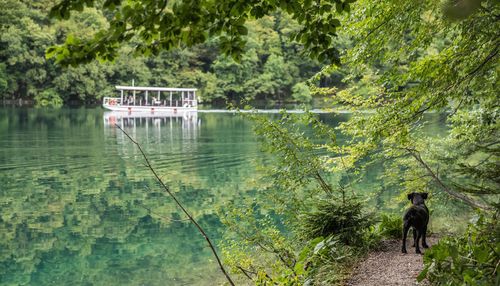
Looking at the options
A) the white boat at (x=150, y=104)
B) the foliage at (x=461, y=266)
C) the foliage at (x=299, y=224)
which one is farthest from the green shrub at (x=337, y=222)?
the white boat at (x=150, y=104)

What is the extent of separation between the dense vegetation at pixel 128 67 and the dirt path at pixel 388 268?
47.3m

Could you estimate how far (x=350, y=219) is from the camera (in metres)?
7.03

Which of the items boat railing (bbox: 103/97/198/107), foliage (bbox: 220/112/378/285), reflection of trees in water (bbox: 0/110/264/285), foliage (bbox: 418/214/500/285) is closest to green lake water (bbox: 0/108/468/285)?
reflection of trees in water (bbox: 0/110/264/285)

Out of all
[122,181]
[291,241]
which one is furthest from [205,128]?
[291,241]

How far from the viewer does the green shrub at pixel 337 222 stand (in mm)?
6918

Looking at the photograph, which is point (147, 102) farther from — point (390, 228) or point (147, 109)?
point (390, 228)

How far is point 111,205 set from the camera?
14875mm

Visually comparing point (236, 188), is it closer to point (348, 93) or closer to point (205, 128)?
point (348, 93)

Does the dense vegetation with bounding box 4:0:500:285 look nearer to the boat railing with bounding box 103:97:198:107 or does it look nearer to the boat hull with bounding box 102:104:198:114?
the boat hull with bounding box 102:104:198:114

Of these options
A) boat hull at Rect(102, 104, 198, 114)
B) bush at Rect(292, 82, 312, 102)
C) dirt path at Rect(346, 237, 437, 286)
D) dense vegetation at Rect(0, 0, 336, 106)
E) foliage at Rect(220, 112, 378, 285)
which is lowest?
dirt path at Rect(346, 237, 437, 286)

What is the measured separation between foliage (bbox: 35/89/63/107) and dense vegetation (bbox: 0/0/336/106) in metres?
0.11

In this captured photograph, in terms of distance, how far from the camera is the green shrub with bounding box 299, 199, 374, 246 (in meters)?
6.92

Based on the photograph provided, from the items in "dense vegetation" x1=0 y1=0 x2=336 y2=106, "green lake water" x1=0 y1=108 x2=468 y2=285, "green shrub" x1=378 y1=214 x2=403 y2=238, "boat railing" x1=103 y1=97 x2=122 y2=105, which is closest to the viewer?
"green shrub" x1=378 y1=214 x2=403 y2=238

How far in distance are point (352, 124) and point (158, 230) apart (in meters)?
6.25
